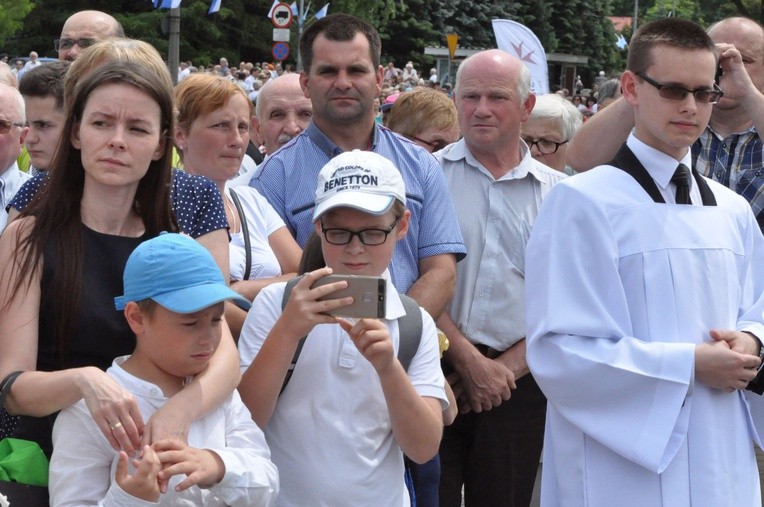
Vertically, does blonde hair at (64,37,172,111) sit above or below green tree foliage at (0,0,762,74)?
below

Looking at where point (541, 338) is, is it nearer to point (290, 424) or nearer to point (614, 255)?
point (614, 255)

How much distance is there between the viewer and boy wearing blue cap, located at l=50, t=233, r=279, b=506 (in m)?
2.96

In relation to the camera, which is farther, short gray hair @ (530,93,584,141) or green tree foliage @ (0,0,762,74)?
green tree foliage @ (0,0,762,74)

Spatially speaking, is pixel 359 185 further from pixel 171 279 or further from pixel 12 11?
pixel 12 11

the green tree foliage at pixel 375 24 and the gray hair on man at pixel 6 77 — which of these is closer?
the gray hair on man at pixel 6 77

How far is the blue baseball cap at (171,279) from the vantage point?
306cm

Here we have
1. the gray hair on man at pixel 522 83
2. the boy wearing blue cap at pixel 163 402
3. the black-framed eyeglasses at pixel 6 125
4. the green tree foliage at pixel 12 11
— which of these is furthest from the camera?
the green tree foliage at pixel 12 11

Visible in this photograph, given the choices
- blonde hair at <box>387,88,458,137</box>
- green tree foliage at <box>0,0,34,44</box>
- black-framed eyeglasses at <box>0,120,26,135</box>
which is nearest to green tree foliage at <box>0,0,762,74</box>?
green tree foliage at <box>0,0,34,44</box>

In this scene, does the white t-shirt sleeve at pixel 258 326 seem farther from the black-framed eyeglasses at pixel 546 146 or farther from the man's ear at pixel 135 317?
the black-framed eyeglasses at pixel 546 146

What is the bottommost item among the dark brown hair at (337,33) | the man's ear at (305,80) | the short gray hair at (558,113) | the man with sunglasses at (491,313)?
the man with sunglasses at (491,313)

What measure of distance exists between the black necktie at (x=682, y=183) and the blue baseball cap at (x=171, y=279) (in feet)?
5.14

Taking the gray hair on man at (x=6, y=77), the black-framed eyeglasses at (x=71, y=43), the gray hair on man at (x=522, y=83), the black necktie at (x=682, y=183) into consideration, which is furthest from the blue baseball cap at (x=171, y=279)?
the gray hair on man at (x=6, y=77)

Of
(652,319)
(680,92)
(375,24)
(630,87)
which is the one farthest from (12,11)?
(652,319)

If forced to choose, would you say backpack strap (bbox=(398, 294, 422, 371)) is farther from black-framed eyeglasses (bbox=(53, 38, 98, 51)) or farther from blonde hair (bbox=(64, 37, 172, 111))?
black-framed eyeglasses (bbox=(53, 38, 98, 51))
